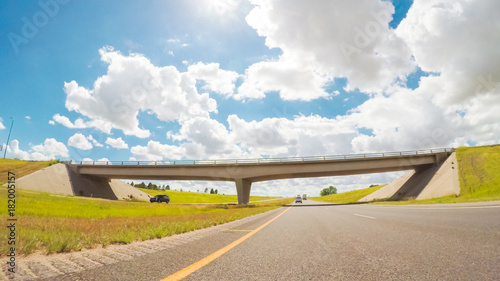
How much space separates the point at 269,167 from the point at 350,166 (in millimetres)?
14439

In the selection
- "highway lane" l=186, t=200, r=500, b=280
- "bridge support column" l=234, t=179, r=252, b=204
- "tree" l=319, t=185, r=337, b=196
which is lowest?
"tree" l=319, t=185, r=337, b=196

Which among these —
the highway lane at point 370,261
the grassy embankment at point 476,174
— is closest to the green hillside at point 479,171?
the grassy embankment at point 476,174

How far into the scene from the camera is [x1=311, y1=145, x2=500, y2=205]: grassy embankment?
23.4 m

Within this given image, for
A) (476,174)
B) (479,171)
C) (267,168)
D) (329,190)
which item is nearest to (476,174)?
(476,174)

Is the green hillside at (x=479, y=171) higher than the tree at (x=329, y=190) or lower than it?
higher

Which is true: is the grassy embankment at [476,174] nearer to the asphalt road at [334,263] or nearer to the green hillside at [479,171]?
the green hillside at [479,171]

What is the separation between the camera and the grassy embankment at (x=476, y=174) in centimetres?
2339

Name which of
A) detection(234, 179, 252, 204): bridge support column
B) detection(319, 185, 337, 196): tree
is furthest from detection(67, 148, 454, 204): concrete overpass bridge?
detection(319, 185, 337, 196): tree

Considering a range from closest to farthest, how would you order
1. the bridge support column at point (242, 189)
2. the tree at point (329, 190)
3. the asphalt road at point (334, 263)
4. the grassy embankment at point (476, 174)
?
1. the asphalt road at point (334, 263)
2. the grassy embankment at point (476, 174)
3. the bridge support column at point (242, 189)
4. the tree at point (329, 190)

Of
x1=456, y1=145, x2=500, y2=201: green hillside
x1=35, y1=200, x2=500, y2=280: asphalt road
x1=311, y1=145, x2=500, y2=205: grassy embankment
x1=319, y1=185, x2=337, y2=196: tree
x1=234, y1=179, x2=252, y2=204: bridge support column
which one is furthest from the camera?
x1=319, y1=185, x2=337, y2=196: tree

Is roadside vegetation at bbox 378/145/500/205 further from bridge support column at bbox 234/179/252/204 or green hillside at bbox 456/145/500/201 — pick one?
bridge support column at bbox 234/179/252/204

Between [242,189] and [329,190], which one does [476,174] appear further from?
[329,190]

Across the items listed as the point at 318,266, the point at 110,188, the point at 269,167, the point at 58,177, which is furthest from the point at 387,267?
the point at 110,188

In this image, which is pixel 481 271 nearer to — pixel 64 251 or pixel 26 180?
pixel 64 251
